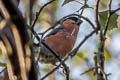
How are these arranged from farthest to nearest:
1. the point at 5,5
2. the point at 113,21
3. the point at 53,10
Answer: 1. the point at 53,10
2. the point at 113,21
3. the point at 5,5

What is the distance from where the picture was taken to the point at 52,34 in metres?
Result: 3.20

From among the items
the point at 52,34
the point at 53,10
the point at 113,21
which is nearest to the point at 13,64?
the point at 113,21

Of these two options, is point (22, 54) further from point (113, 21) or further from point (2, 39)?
point (113, 21)

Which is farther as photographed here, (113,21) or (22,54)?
(113,21)

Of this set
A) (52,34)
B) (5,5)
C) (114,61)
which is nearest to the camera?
(5,5)

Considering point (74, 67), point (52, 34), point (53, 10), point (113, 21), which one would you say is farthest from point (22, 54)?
point (53, 10)

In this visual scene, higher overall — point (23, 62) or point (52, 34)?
point (52, 34)

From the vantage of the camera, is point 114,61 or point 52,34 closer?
point 52,34

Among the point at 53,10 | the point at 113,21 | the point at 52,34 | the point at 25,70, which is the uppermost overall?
the point at 53,10

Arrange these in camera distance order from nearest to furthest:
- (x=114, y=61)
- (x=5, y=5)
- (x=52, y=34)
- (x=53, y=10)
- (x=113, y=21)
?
(x=5, y=5) → (x=113, y=21) → (x=52, y=34) → (x=114, y=61) → (x=53, y=10)

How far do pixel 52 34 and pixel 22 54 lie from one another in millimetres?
2680

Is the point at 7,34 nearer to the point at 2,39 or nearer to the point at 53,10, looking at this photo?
the point at 2,39

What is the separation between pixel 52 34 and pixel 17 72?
2.65 meters

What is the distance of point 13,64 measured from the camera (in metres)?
0.54
